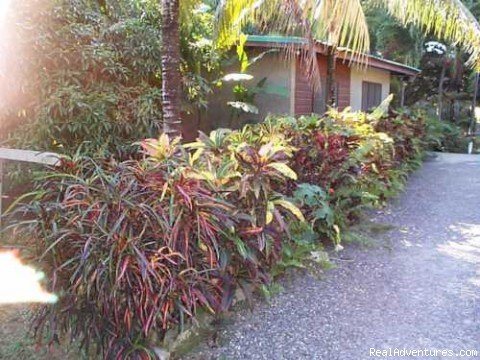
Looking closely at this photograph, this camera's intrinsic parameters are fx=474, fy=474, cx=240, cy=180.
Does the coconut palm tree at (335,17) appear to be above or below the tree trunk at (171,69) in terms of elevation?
above

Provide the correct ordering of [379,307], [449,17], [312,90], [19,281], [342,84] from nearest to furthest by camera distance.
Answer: [19,281], [379,307], [449,17], [312,90], [342,84]

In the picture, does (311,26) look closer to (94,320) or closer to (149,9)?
(149,9)

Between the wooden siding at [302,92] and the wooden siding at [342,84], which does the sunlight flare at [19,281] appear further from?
the wooden siding at [342,84]

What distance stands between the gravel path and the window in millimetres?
10340

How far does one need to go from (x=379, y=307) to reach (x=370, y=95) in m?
13.7

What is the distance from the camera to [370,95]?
1653 cm

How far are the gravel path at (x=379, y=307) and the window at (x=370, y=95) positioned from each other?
33.9ft

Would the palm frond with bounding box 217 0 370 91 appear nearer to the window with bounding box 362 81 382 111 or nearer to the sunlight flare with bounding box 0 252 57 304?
the sunlight flare with bounding box 0 252 57 304

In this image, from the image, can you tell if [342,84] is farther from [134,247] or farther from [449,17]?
[134,247]

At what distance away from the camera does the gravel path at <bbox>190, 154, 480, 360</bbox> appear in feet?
10.9

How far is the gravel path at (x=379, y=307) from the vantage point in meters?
3.31

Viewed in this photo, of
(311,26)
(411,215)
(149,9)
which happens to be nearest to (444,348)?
(411,215)

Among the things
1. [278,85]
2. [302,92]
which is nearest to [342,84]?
[302,92]

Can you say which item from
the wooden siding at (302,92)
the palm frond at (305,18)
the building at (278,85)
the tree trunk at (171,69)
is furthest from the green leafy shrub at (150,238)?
the wooden siding at (302,92)
